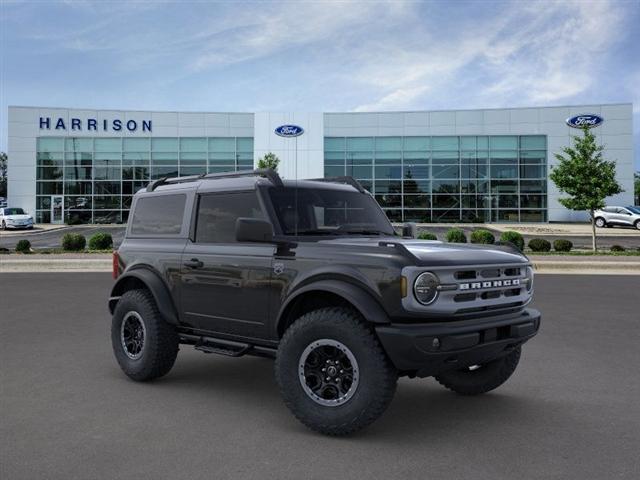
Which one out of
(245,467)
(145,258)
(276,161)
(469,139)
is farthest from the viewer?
(469,139)

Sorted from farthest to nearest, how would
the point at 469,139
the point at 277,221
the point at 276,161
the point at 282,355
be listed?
the point at 469,139 < the point at 276,161 < the point at 277,221 < the point at 282,355

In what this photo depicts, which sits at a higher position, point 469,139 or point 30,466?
point 469,139

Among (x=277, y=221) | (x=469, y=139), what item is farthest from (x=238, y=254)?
(x=469, y=139)

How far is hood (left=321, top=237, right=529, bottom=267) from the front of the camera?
4258 millimetres

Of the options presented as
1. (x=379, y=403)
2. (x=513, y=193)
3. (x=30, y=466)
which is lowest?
(x=30, y=466)

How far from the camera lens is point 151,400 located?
5.30 meters

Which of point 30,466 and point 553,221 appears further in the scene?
point 553,221

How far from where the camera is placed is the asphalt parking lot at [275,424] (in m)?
3.77

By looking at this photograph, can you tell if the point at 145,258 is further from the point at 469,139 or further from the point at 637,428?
the point at 469,139

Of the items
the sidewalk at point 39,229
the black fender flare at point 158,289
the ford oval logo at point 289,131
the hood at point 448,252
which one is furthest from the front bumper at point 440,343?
the ford oval logo at point 289,131

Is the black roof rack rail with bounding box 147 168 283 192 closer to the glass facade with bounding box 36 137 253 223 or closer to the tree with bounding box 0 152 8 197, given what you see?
the glass facade with bounding box 36 137 253 223

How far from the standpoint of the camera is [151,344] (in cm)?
575

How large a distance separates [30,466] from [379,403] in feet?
7.48

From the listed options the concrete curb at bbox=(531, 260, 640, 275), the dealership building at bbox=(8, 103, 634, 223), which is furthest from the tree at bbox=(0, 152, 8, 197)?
the concrete curb at bbox=(531, 260, 640, 275)
